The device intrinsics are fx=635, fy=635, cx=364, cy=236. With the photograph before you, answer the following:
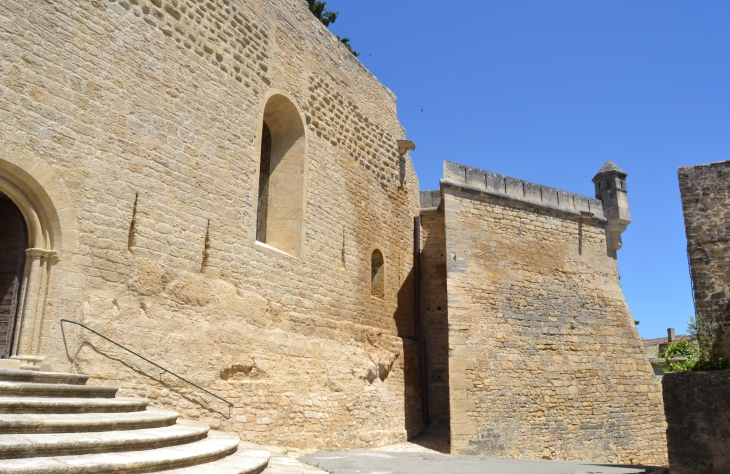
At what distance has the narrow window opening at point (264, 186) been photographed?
1027cm

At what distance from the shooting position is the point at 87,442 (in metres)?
4.38

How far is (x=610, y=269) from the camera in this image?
15.3 metres

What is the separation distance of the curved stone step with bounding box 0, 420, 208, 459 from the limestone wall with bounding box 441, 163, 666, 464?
23.8 feet

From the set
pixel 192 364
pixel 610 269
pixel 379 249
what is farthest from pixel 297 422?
pixel 610 269

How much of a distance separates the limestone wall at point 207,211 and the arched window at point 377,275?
0.15 metres

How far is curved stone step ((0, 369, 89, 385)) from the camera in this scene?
5.31 m

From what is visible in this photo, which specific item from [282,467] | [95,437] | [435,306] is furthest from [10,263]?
[435,306]

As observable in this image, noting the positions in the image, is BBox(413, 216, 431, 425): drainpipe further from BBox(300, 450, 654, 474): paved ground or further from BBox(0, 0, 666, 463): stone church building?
BBox(300, 450, 654, 474): paved ground

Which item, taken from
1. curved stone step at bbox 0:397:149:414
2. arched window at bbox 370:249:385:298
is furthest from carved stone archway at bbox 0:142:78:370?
arched window at bbox 370:249:385:298

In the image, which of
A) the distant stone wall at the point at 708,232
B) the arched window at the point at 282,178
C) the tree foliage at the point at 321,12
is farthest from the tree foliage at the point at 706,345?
the tree foliage at the point at 321,12

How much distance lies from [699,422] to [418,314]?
7.43 metres

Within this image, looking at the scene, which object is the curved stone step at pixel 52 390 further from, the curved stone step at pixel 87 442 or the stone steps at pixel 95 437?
the curved stone step at pixel 87 442

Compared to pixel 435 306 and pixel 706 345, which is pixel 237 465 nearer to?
pixel 706 345

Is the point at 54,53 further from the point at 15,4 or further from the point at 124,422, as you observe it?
the point at 124,422
